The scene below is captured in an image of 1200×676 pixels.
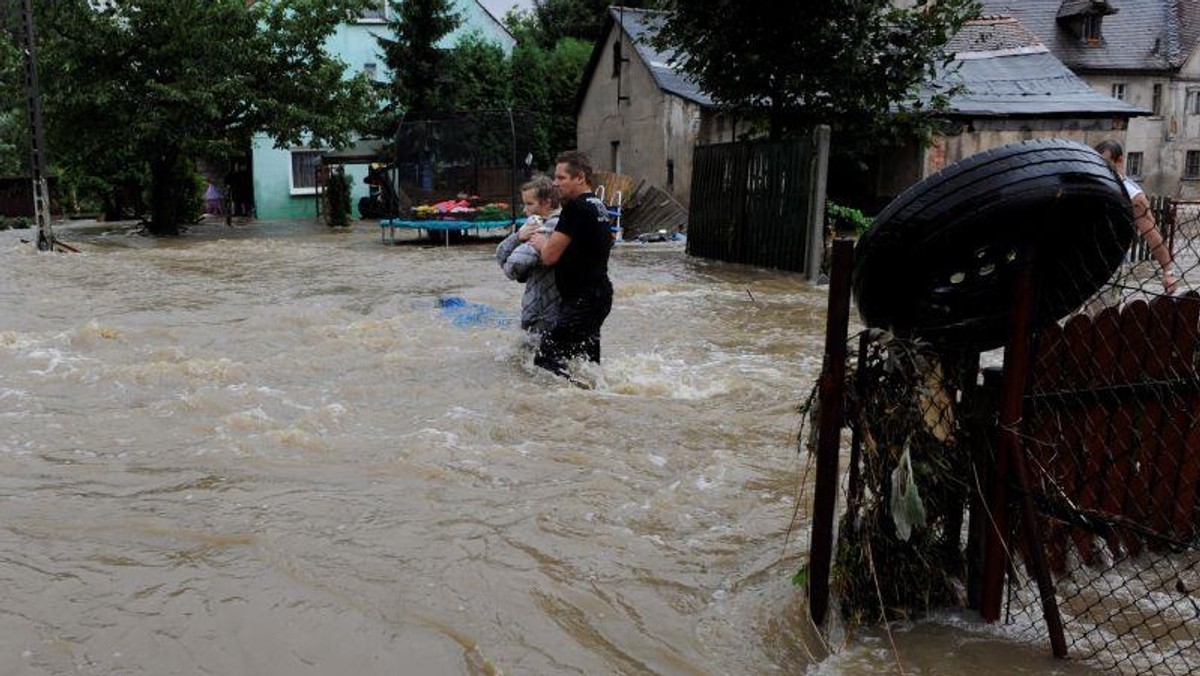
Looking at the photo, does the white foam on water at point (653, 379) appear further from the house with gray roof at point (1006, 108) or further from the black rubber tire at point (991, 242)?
the house with gray roof at point (1006, 108)

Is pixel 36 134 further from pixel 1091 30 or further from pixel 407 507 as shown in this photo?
pixel 1091 30

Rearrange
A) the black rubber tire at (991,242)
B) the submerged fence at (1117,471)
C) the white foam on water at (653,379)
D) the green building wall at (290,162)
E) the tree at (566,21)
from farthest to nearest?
the tree at (566,21) < the green building wall at (290,162) < the white foam on water at (653,379) < the submerged fence at (1117,471) < the black rubber tire at (991,242)

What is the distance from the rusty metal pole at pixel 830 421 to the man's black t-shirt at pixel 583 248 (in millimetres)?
3169

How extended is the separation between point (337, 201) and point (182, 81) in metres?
5.56

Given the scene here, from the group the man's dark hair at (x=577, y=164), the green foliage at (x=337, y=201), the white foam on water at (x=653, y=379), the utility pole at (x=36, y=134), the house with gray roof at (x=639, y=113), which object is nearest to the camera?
the man's dark hair at (x=577, y=164)

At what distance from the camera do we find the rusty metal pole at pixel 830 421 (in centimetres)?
289

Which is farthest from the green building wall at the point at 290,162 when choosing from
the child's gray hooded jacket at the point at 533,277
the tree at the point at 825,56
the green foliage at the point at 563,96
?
the child's gray hooded jacket at the point at 533,277

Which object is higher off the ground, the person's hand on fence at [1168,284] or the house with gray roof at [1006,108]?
the house with gray roof at [1006,108]

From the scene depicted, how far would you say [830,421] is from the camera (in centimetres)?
297

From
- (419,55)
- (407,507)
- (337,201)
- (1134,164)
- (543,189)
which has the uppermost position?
(419,55)

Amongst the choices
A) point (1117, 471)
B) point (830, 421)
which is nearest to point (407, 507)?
point (830, 421)

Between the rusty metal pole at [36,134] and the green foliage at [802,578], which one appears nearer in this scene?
the green foliage at [802,578]

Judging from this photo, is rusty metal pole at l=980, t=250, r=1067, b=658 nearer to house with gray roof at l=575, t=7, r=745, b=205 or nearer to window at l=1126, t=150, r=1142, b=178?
house with gray roof at l=575, t=7, r=745, b=205

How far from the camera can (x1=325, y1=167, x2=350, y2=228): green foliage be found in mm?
26688
